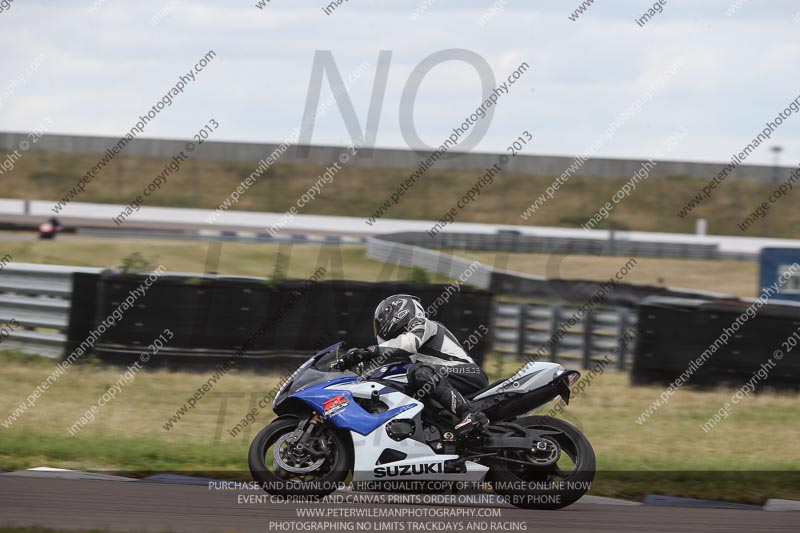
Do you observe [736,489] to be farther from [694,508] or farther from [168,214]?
[168,214]

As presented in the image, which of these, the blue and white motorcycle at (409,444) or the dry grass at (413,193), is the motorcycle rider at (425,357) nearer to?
the blue and white motorcycle at (409,444)

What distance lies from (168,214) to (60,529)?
25841mm

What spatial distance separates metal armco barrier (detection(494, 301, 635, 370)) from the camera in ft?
44.2

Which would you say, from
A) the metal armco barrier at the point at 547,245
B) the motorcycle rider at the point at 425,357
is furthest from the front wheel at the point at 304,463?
the metal armco barrier at the point at 547,245

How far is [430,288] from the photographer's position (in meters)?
11.7

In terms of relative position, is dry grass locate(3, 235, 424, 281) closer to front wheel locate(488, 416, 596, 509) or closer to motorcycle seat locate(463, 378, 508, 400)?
motorcycle seat locate(463, 378, 508, 400)

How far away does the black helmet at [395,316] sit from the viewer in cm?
688

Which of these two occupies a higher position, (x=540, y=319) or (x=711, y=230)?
(x=711, y=230)

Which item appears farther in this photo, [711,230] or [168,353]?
[711,230]

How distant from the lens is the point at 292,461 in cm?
677

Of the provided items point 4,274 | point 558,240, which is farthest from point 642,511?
point 558,240

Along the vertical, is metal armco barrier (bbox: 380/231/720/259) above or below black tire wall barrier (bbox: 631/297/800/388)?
above

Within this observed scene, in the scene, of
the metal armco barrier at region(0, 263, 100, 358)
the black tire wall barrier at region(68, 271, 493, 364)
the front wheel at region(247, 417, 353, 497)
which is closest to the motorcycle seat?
the front wheel at region(247, 417, 353, 497)

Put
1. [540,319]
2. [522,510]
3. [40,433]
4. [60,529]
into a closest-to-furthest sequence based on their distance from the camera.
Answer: [60,529] → [522,510] → [40,433] → [540,319]
